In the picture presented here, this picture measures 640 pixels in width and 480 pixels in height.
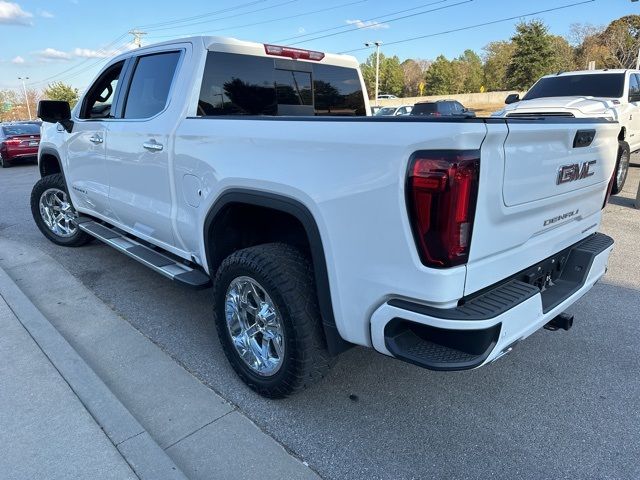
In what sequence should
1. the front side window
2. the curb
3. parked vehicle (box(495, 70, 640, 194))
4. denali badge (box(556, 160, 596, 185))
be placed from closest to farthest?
the curb → denali badge (box(556, 160, 596, 185)) → the front side window → parked vehicle (box(495, 70, 640, 194))

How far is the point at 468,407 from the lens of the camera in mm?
2721

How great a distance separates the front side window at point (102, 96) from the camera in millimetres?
4230

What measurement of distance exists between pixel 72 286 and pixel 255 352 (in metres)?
2.64

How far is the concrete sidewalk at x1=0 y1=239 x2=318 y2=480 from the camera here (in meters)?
2.30

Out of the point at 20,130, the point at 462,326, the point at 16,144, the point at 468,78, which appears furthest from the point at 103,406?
the point at 468,78

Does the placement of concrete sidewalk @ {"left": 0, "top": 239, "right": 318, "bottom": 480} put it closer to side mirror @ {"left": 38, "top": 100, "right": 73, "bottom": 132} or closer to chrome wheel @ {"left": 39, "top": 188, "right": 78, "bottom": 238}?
chrome wheel @ {"left": 39, "top": 188, "right": 78, "bottom": 238}

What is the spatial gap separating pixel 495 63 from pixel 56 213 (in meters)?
72.9

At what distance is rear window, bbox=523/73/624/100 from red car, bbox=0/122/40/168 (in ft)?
51.7

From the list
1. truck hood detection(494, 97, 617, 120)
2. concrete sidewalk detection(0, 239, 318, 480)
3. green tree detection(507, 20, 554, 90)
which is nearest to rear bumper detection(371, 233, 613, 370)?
concrete sidewalk detection(0, 239, 318, 480)

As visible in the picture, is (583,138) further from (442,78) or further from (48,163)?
(442,78)

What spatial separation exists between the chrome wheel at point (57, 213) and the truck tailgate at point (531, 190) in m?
4.86

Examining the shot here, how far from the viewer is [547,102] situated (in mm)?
7977

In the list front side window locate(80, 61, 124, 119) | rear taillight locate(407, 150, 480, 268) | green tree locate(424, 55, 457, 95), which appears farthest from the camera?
green tree locate(424, 55, 457, 95)

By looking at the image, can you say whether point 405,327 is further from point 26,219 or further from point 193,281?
point 26,219
